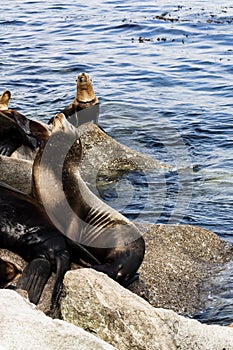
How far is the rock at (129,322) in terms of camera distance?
4.83 meters

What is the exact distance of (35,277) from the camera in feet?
20.6

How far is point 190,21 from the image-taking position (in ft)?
74.2

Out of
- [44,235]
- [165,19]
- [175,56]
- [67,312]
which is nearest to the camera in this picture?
[67,312]

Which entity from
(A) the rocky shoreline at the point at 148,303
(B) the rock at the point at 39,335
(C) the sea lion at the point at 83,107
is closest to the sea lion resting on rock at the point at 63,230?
(A) the rocky shoreline at the point at 148,303

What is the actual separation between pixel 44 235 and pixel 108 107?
9.00 m

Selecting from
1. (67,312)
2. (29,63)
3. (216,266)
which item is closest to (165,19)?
(29,63)

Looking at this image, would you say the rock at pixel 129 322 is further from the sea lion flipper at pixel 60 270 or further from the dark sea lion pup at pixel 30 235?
the dark sea lion pup at pixel 30 235

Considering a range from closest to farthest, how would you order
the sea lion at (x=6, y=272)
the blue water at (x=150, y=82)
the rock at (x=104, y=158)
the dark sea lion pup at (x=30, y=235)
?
1. the sea lion at (x=6, y=272)
2. the dark sea lion pup at (x=30, y=235)
3. the blue water at (x=150, y=82)
4. the rock at (x=104, y=158)

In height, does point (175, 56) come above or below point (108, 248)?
below

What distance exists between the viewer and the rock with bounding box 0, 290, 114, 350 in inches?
158

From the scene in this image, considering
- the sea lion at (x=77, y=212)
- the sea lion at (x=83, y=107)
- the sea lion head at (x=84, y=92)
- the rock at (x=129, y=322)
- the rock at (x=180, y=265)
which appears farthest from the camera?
the sea lion head at (x=84, y=92)

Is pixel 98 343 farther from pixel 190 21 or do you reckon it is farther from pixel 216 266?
pixel 190 21

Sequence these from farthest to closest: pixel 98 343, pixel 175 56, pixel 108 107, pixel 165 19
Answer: pixel 165 19
pixel 175 56
pixel 108 107
pixel 98 343

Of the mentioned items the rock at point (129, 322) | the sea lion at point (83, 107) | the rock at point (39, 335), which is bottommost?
the sea lion at point (83, 107)
